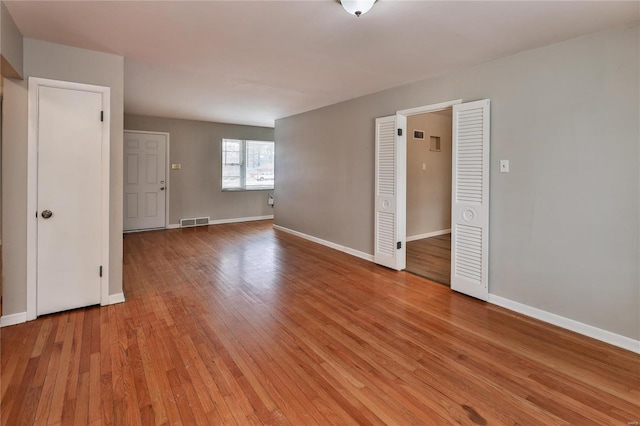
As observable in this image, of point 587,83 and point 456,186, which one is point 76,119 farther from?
point 587,83

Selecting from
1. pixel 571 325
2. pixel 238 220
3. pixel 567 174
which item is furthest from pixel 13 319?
pixel 238 220

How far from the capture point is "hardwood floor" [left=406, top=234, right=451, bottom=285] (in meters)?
4.04

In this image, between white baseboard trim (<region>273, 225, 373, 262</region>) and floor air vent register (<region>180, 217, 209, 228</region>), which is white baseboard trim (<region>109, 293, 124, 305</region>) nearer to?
white baseboard trim (<region>273, 225, 373, 262</region>)

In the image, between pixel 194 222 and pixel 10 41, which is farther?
pixel 194 222

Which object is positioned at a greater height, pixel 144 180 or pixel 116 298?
pixel 144 180

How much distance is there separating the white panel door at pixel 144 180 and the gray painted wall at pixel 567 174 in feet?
18.3

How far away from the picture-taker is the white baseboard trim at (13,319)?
2.59 m

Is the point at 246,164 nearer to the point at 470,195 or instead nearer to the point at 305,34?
the point at 305,34

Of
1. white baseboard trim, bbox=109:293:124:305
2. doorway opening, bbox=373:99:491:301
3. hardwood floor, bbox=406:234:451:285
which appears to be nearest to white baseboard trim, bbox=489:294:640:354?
doorway opening, bbox=373:99:491:301

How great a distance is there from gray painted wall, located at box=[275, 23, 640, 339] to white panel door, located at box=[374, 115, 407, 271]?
618mm

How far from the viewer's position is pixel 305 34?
2.56 meters

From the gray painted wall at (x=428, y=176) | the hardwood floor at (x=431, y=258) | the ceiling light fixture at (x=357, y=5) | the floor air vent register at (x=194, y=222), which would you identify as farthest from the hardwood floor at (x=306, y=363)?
the floor air vent register at (x=194, y=222)

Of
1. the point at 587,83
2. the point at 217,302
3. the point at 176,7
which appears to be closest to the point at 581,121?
the point at 587,83

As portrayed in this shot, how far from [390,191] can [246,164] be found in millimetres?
4825
